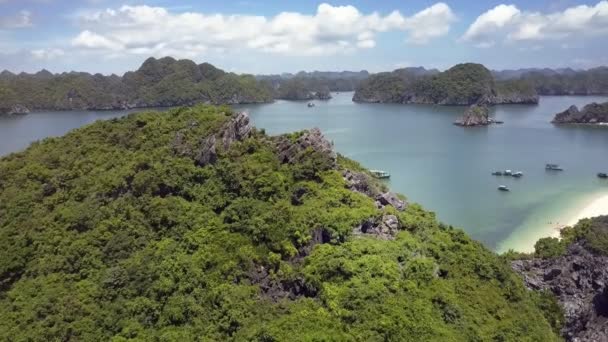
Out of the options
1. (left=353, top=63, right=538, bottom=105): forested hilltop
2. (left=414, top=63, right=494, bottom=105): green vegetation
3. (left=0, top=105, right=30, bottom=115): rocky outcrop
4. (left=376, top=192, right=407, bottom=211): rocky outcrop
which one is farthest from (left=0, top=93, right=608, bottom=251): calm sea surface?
(left=353, top=63, right=538, bottom=105): forested hilltop

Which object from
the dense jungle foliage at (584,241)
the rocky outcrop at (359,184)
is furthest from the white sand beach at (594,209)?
the rocky outcrop at (359,184)

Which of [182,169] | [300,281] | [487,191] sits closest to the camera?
[300,281]

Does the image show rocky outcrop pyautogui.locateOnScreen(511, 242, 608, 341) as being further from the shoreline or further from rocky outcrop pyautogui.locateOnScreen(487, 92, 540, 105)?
rocky outcrop pyautogui.locateOnScreen(487, 92, 540, 105)

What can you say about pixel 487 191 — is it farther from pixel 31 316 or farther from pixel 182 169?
pixel 31 316

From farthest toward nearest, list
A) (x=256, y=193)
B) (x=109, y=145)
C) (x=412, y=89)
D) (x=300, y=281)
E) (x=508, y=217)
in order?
(x=412, y=89) → (x=508, y=217) → (x=109, y=145) → (x=256, y=193) → (x=300, y=281)

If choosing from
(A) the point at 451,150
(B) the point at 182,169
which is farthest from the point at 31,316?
(A) the point at 451,150
